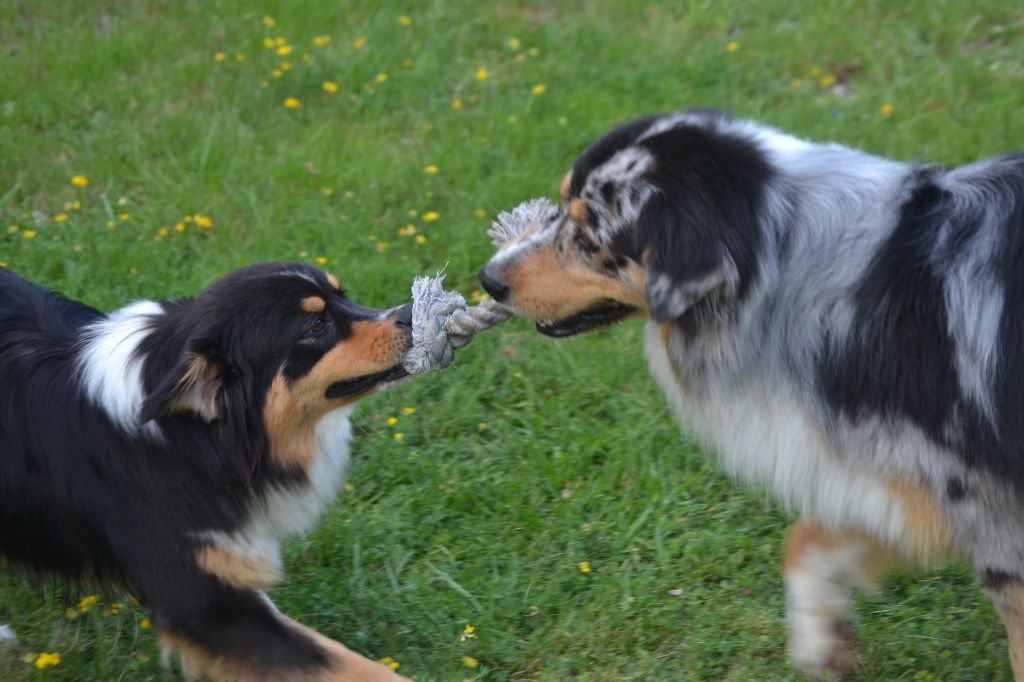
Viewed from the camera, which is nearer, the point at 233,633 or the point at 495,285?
the point at 233,633

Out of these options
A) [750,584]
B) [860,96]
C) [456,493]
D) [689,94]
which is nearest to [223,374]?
[456,493]

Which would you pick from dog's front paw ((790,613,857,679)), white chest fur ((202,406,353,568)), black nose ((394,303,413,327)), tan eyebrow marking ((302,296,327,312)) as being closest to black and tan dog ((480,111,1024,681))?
dog's front paw ((790,613,857,679))

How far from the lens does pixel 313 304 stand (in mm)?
3936

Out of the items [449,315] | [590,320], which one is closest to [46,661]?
[449,315]

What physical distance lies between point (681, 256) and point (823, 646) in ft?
5.01

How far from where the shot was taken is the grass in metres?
4.23

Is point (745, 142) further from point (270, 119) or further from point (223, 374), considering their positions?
point (270, 119)

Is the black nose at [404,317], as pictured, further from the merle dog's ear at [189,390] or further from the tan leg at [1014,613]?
the tan leg at [1014,613]

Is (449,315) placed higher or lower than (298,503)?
higher

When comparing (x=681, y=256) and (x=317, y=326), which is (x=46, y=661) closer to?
(x=317, y=326)

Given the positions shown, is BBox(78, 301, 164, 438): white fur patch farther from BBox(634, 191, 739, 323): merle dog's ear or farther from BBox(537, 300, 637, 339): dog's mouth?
BBox(634, 191, 739, 323): merle dog's ear

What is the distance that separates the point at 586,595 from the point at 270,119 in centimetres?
406

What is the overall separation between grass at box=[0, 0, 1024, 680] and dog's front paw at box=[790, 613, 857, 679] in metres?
0.10

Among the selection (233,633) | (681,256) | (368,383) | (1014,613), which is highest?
(681,256)
